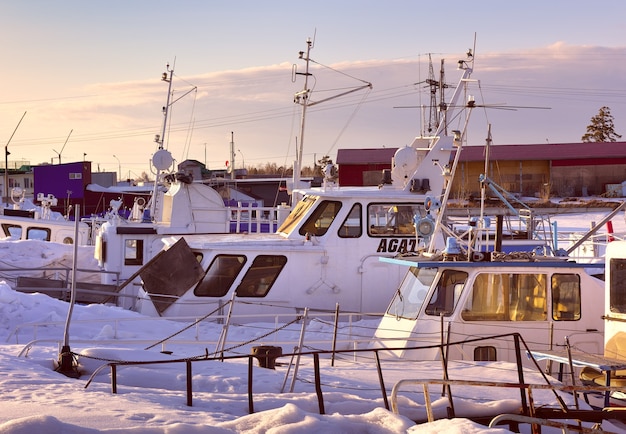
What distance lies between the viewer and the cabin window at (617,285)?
12164 millimetres

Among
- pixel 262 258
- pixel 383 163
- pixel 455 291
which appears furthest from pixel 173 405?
pixel 383 163

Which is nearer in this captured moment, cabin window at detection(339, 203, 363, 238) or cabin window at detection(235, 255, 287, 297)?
cabin window at detection(235, 255, 287, 297)

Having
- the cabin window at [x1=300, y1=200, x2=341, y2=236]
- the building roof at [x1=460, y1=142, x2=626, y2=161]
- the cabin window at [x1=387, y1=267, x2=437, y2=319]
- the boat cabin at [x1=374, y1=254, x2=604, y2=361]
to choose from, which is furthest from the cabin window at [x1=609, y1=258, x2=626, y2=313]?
the building roof at [x1=460, y1=142, x2=626, y2=161]

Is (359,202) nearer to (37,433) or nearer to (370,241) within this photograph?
(370,241)

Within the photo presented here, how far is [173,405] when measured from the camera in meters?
10.0

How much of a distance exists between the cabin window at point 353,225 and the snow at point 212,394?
2164 mm

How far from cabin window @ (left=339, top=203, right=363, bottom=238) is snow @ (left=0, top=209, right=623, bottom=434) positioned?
2.16 metres

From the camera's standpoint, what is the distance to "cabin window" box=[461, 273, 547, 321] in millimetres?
13922

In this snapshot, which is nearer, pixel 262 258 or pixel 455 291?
pixel 455 291

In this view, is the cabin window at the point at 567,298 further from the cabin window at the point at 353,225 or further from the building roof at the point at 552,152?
the building roof at the point at 552,152

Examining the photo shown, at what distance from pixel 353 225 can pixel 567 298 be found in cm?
540

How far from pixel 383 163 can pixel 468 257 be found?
37092 millimetres

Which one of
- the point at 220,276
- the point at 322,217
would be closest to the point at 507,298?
the point at 322,217

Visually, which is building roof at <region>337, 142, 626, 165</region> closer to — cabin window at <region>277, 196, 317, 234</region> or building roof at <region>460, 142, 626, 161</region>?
building roof at <region>460, 142, 626, 161</region>
